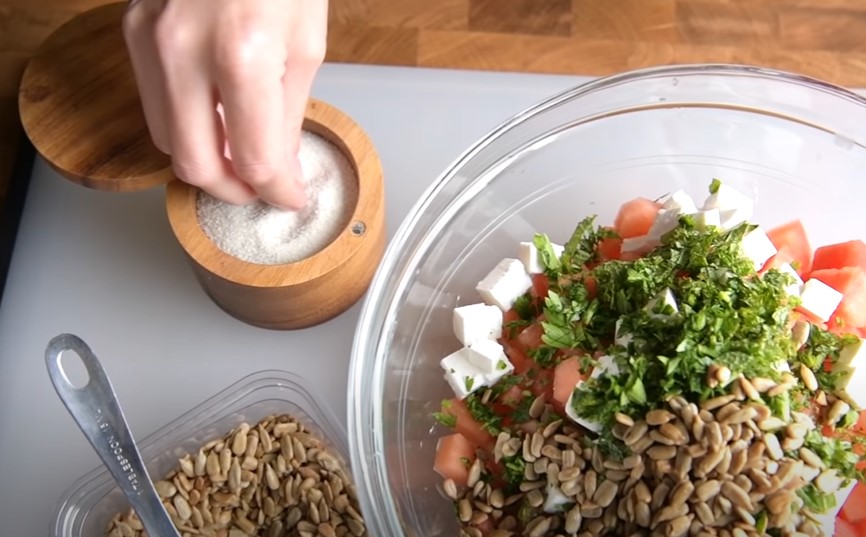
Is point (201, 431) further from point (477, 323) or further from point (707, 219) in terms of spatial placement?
point (707, 219)

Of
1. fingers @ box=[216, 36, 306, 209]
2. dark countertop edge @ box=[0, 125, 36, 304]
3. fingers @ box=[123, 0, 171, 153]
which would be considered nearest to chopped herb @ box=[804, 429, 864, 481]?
fingers @ box=[216, 36, 306, 209]

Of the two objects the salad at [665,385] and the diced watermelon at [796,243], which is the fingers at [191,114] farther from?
the diced watermelon at [796,243]

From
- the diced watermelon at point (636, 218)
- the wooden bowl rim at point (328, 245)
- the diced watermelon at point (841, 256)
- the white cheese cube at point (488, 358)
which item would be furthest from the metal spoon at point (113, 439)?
the diced watermelon at point (841, 256)

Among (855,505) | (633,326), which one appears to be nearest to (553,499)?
(633,326)

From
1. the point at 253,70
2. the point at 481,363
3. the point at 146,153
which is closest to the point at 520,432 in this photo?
the point at 481,363

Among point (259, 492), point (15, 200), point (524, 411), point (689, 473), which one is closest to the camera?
point (689, 473)

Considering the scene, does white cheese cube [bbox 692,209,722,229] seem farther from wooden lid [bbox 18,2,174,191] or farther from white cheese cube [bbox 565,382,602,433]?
wooden lid [bbox 18,2,174,191]

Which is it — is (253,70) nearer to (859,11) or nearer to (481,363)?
(481,363)
